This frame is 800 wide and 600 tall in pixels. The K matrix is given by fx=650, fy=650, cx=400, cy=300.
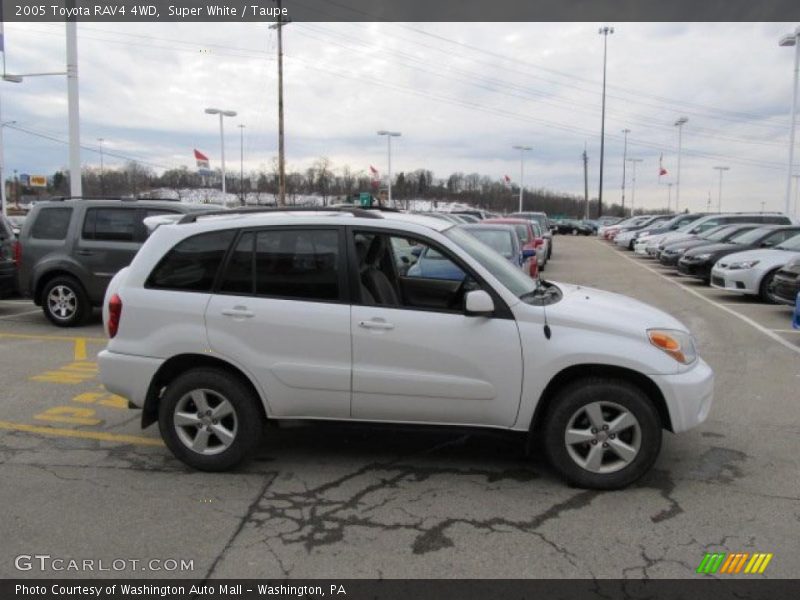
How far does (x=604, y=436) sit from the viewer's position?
412 centimetres

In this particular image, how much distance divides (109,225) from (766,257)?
1255 centimetres

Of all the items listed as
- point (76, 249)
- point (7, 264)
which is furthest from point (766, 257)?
point (7, 264)

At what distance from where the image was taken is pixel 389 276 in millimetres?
4910

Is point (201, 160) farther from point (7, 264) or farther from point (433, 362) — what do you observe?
point (433, 362)

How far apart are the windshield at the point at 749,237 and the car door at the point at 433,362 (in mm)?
14666

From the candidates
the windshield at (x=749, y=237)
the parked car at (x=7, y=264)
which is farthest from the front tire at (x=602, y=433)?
the windshield at (x=749, y=237)

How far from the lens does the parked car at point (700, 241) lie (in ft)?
61.2

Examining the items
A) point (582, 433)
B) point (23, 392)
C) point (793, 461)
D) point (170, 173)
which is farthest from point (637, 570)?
point (170, 173)

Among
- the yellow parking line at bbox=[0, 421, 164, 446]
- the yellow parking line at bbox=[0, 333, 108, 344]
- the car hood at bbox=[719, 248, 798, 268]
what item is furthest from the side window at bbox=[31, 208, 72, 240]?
the car hood at bbox=[719, 248, 798, 268]

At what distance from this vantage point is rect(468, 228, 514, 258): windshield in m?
11.9

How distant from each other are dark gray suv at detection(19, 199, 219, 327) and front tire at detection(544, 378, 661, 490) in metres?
7.92

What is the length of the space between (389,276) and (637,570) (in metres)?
2.58

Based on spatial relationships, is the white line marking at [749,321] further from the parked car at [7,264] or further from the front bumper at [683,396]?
the parked car at [7,264]
